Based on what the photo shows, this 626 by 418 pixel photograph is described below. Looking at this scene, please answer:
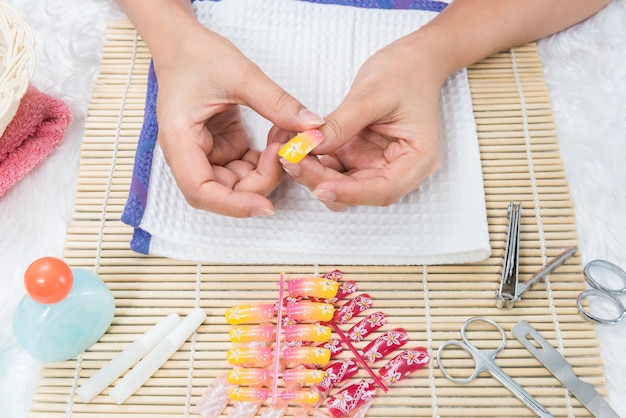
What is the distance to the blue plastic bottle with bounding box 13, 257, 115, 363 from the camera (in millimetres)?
750

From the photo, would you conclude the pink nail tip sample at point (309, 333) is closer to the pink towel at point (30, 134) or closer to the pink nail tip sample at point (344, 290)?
the pink nail tip sample at point (344, 290)

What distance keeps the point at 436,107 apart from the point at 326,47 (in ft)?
0.69

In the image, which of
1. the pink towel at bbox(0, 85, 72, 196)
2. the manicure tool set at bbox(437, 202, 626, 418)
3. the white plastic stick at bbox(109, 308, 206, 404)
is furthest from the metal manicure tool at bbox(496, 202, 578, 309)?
the pink towel at bbox(0, 85, 72, 196)

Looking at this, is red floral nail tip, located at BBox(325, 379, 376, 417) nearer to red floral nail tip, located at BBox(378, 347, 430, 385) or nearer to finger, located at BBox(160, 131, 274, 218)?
red floral nail tip, located at BBox(378, 347, 430, 385)

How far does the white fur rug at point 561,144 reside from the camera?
0.84 meters

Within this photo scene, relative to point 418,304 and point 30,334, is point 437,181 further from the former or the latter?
point 30,334

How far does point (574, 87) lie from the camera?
3.27ft

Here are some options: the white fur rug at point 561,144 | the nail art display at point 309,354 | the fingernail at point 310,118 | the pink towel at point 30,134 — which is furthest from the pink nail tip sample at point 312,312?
the pink towel at point 30,134

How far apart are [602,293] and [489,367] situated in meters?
0.18

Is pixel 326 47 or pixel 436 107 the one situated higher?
pixel 326 47

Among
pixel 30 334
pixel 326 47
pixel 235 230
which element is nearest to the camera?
pixel 30 334

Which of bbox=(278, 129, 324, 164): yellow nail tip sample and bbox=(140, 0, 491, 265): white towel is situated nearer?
bbox=(278, 129, 324, 164): yellow nail tip sample

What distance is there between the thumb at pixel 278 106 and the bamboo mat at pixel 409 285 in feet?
0.67

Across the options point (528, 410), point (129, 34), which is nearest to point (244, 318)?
point (528, 410)
